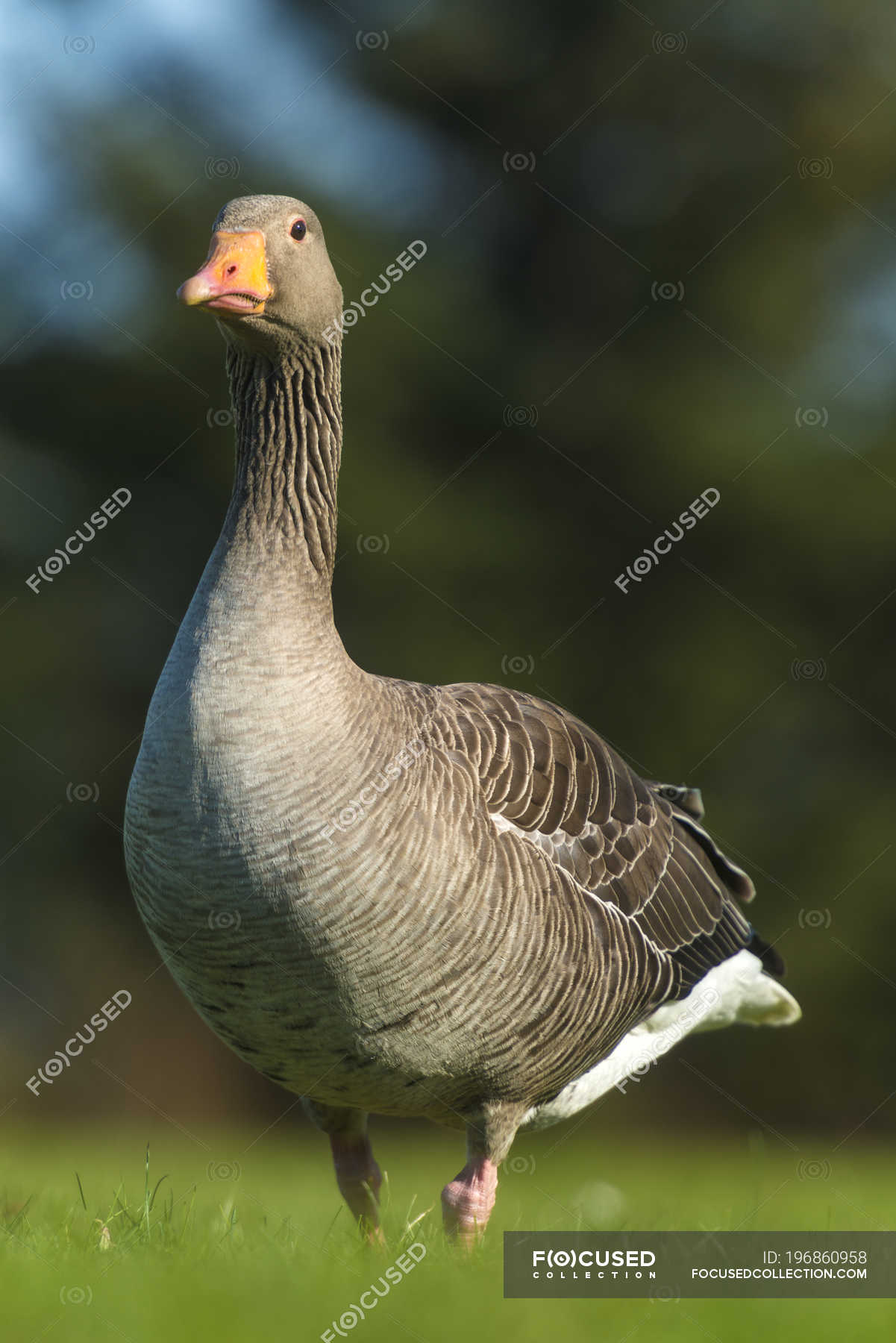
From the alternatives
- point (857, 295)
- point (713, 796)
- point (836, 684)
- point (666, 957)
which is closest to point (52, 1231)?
point (666, 957)

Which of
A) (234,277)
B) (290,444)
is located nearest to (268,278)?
(234,277)

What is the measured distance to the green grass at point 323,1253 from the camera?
320 cm

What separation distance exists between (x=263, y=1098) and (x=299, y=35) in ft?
34.1

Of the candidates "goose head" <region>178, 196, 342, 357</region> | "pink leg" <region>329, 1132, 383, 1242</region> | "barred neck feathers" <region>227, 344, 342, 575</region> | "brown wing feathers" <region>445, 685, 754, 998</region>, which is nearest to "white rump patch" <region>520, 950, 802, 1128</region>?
"brown wing feathers" <region>445, 685, 754, 998</region>

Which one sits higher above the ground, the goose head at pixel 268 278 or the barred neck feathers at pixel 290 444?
the goose head at pixel 268 278

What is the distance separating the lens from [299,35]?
1270 cm

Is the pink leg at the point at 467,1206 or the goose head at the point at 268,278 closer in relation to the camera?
the goose head at the point at 268,278

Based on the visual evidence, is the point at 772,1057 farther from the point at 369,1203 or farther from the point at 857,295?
the point at 369,1203

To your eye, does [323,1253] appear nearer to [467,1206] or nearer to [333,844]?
[467,1206]

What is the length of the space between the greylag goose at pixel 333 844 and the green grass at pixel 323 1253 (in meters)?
0.48
